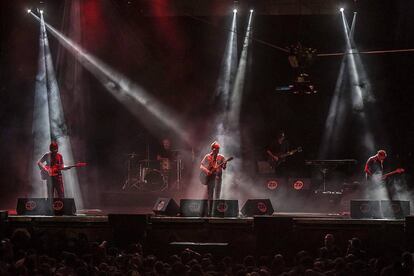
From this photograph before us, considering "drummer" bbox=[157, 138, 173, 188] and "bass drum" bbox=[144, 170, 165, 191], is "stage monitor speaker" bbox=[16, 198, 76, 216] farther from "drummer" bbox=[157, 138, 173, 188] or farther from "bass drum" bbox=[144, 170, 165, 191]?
"drummer" bbox=[157, 138, 173, 188]

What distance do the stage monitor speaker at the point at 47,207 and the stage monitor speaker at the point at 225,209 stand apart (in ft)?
11.2

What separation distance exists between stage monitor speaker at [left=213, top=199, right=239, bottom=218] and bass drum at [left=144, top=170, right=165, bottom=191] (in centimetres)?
624

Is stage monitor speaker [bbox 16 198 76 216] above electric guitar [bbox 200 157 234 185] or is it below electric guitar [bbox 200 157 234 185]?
below

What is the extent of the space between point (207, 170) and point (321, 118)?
7273mm

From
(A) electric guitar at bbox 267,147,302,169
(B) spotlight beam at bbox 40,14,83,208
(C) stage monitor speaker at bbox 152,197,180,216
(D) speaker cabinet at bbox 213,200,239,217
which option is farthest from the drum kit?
(D) speaker cabinet at bbox 213,200,239,217

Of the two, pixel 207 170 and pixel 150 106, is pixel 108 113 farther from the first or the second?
pixel 207 170

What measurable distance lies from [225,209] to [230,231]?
2.46ft

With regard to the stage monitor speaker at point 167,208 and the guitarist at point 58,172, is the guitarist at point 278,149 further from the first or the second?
the guitarist at point 58,172

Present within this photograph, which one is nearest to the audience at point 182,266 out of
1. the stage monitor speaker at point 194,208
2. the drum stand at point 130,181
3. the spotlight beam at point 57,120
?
the stage monitor speaker at point 194,208

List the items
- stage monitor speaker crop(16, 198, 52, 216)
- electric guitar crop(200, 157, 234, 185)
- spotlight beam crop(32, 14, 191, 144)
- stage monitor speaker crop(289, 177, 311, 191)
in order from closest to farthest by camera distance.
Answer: stage monitor speaker crop(16, 198, 52, 216)
electric guitar crop(200, 157, 234, 185)
stage monitor speaker crop(289, 177, 311, 191)
spotlight beam crop(32, 14, 191, 144)

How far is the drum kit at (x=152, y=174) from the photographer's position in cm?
2006

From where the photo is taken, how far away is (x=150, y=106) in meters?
21.8

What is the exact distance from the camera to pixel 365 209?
541 inches

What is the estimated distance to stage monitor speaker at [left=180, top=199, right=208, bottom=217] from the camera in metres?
14.0
